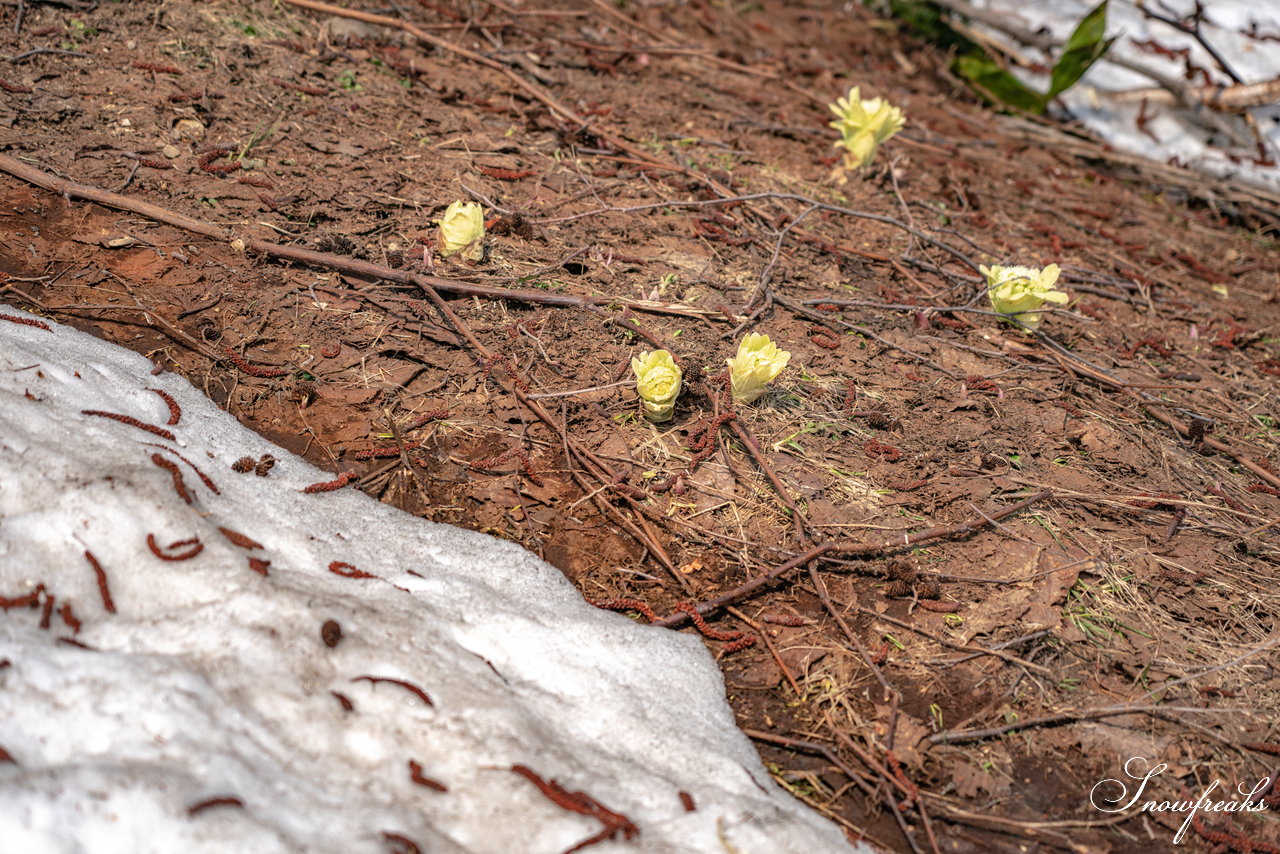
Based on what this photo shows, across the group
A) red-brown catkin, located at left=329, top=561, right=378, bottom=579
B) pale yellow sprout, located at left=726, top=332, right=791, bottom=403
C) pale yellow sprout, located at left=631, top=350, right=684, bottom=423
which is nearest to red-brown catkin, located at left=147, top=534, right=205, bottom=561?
red-brown catkin, located at left=329, top=561, right=378, bottom=579

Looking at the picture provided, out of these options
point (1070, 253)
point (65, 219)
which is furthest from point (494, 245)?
point (1070, 253)

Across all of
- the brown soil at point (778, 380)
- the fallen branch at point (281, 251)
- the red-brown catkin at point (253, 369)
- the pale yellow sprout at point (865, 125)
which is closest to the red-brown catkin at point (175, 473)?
the brown soil at point (778, 380)

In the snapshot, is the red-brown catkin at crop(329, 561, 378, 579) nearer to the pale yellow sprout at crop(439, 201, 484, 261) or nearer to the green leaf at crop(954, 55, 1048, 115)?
the pale yellow sprout at crop(439, 201, 484, 261)

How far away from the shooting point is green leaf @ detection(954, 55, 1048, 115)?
5785mm

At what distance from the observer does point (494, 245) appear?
3.48 metres

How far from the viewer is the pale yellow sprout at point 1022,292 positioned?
346 cm

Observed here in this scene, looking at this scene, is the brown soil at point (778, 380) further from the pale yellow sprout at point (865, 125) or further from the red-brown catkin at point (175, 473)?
the red-brown catkin at point (175, 473)

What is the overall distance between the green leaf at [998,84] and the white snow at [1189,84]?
187mm

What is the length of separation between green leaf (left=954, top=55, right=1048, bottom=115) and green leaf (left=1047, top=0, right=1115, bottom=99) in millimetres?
151

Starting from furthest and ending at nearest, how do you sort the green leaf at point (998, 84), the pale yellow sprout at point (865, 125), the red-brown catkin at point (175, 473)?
the green leaf at point (998, 84) → the pale yellow sprout at point (865, 125) → the red-brown catkin at point (175, 473)

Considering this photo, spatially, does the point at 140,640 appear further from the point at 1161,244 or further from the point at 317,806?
the point at 1161,244

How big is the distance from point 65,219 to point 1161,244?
5.21 m
